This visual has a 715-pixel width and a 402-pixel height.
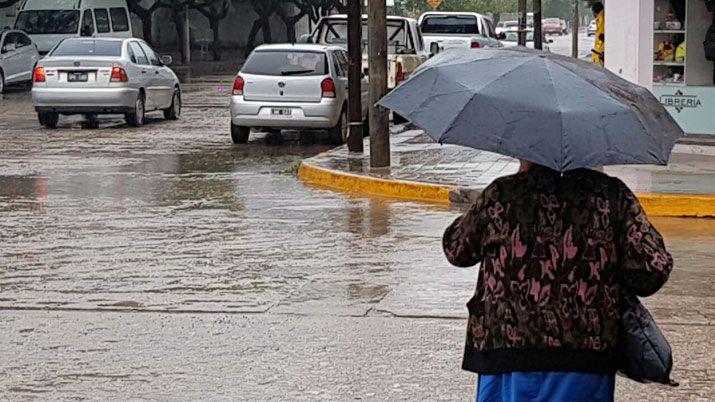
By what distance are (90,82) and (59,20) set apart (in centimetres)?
1450

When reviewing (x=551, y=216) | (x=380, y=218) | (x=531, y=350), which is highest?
(x=551, y=216)

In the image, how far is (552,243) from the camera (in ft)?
13.7

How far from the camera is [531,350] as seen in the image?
165 inches

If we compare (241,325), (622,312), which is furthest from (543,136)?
(241,325)

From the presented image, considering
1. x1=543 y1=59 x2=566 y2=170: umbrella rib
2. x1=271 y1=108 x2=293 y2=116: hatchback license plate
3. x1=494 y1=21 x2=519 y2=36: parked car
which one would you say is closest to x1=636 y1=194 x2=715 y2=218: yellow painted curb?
x1=271 y1=108 x2=293 y2=116: hatchback license plate

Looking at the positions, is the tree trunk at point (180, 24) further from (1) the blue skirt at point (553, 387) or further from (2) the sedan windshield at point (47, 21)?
(1) the blue skirt at point (553, 387)

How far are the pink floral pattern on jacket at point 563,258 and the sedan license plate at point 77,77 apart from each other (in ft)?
63.3

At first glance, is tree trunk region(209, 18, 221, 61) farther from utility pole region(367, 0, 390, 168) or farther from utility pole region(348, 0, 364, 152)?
utility pole region(367, 0, 390, 168)

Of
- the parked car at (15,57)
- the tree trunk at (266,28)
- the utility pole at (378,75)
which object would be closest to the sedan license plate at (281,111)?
the utility pole at (378,75)

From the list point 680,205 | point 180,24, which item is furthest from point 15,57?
point 680,205

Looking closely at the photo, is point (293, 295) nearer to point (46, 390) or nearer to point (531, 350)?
Result: point (46, 390)

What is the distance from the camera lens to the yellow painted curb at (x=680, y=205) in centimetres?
1289

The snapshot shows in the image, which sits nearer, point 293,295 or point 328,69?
point 293,295

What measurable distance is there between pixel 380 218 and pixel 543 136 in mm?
8843
